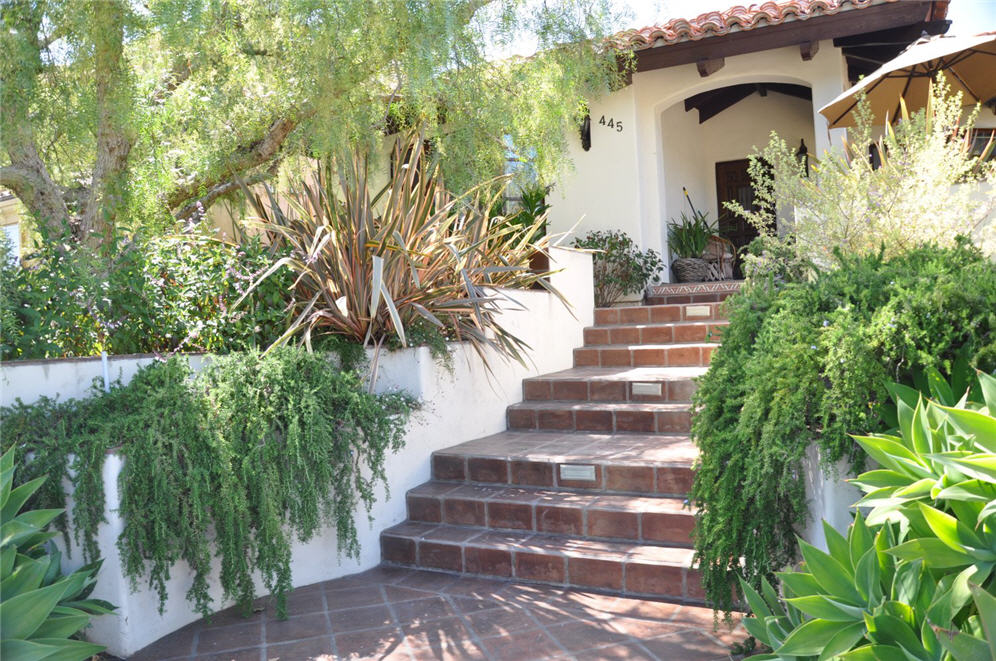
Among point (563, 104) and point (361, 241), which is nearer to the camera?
point (361, 241)

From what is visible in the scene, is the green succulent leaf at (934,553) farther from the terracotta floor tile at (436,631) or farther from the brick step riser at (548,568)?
the terracotta floor tile at (436,631)

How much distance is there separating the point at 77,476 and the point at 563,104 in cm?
399

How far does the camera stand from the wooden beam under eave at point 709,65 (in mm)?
7816

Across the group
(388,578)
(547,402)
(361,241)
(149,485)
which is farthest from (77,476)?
(547,402)

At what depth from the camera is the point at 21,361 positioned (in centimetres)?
325

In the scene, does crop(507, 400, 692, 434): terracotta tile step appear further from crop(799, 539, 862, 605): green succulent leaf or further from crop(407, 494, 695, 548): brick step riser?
crop(799, 539, 862, 605): green succulent leaf

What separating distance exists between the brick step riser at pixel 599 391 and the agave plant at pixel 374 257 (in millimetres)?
836

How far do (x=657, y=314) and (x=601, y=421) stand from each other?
1903mm

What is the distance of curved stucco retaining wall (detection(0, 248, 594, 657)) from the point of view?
10.1 ft

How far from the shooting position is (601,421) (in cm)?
495

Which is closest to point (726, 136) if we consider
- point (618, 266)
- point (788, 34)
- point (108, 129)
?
point (788, 34)

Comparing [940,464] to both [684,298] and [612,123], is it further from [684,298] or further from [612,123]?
[612,123]

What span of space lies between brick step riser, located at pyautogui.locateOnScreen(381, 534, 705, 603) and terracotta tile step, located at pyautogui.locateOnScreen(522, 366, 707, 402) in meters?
1.78

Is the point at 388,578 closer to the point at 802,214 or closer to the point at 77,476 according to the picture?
the point at 77,476
